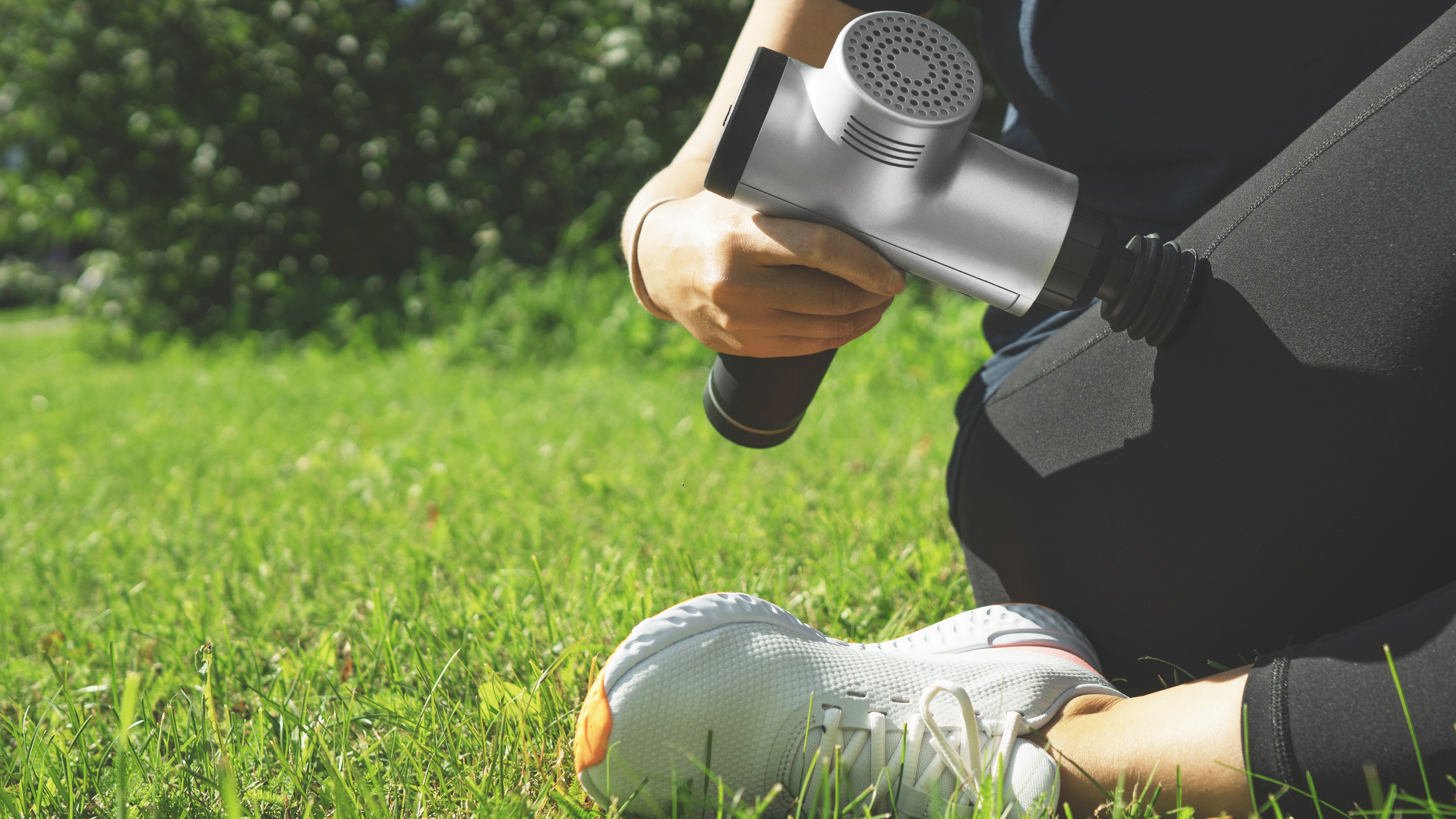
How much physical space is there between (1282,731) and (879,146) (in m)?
0.58

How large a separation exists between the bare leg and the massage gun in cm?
36

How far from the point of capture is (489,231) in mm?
5191

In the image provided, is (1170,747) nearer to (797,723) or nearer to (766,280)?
(797,723)

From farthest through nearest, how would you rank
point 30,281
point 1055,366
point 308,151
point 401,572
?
point 30,281 < point 308,151 < point 401,572 < point 1055,366

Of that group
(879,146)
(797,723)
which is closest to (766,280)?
(879,146)

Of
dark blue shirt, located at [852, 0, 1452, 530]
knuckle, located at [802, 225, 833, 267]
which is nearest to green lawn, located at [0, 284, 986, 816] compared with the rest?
knuckle, located at [802, 225, 833, 267]

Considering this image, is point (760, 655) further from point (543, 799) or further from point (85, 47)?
point (85, 47)

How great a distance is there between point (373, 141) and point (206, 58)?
1.03m

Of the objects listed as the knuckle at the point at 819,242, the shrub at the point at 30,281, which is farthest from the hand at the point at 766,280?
the shrub at the point at 30,281

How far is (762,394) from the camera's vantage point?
116 cm

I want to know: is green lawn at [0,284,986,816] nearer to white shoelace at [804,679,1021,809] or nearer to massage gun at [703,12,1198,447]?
white shoelace at [804,679,1021,809]

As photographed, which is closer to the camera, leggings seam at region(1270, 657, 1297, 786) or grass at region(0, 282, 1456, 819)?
leggings seam at region(1270, 657, 1297, 786)

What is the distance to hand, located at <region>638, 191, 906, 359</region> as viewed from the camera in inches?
34.9

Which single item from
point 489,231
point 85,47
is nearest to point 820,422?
point 489,231
